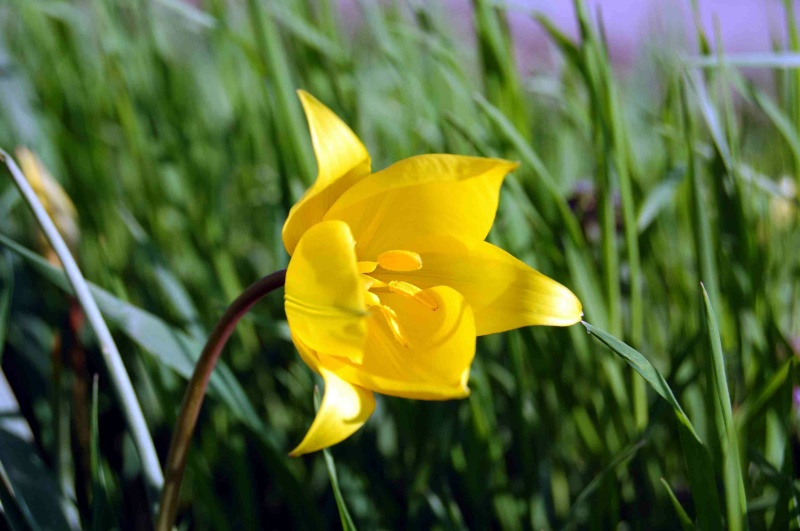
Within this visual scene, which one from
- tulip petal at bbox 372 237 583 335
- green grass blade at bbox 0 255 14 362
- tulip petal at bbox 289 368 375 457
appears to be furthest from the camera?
green grass blade at bbox 0 255 14 362

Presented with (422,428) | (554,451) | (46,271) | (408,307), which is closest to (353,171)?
(408,307)

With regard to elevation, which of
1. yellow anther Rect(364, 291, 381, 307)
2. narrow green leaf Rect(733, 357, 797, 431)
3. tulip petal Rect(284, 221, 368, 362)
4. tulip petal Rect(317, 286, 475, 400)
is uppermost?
tulip petal Rect(284, 221, 368, 362)

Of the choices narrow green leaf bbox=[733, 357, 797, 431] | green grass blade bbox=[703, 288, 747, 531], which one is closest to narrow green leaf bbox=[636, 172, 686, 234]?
narrow green leaf bbox=[733, 357, 797, 431]

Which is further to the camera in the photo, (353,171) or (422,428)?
(422,428)

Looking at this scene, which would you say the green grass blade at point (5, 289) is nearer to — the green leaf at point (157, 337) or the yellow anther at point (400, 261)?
the green leaf at point (157, 337)

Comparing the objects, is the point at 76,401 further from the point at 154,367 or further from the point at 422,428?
the point at 422,428

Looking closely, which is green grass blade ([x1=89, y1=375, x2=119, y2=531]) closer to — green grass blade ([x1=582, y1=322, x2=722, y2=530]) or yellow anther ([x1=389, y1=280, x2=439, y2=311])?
yellow anther ([x1=389, y1=280, x2=439, y2=311])
